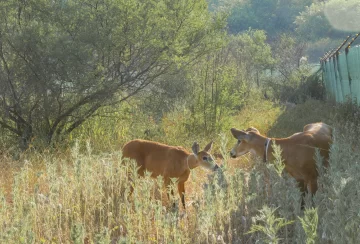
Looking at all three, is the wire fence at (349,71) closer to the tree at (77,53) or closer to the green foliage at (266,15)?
the tree at (77,53)

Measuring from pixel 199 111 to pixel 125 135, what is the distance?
200 centimetres

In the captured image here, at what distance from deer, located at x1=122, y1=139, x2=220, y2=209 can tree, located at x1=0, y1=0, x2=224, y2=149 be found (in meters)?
3.73

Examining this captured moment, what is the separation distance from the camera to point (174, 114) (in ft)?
42.9

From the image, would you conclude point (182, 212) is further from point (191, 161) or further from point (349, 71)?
point (349, 71)

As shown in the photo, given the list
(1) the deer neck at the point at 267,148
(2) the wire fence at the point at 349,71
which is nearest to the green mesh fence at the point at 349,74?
(2) the wire fence at the point at 349,71

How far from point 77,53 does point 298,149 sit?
5.68 m

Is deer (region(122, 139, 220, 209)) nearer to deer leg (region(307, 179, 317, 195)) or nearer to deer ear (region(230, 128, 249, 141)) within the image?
deer ear (region(230, 128, 249, 141))

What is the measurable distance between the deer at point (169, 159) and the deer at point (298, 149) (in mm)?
398

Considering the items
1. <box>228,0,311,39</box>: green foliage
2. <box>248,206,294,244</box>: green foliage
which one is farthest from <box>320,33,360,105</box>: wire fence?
<box>228,0,311,39</box>: green foliage

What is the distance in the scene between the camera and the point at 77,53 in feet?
32.3

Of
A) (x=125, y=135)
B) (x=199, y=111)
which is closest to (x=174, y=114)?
(x=199, y=111)

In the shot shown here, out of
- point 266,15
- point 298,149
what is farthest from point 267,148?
Result: point 266,15

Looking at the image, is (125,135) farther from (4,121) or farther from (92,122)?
(4,121)

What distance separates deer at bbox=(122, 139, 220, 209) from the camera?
5969mm
